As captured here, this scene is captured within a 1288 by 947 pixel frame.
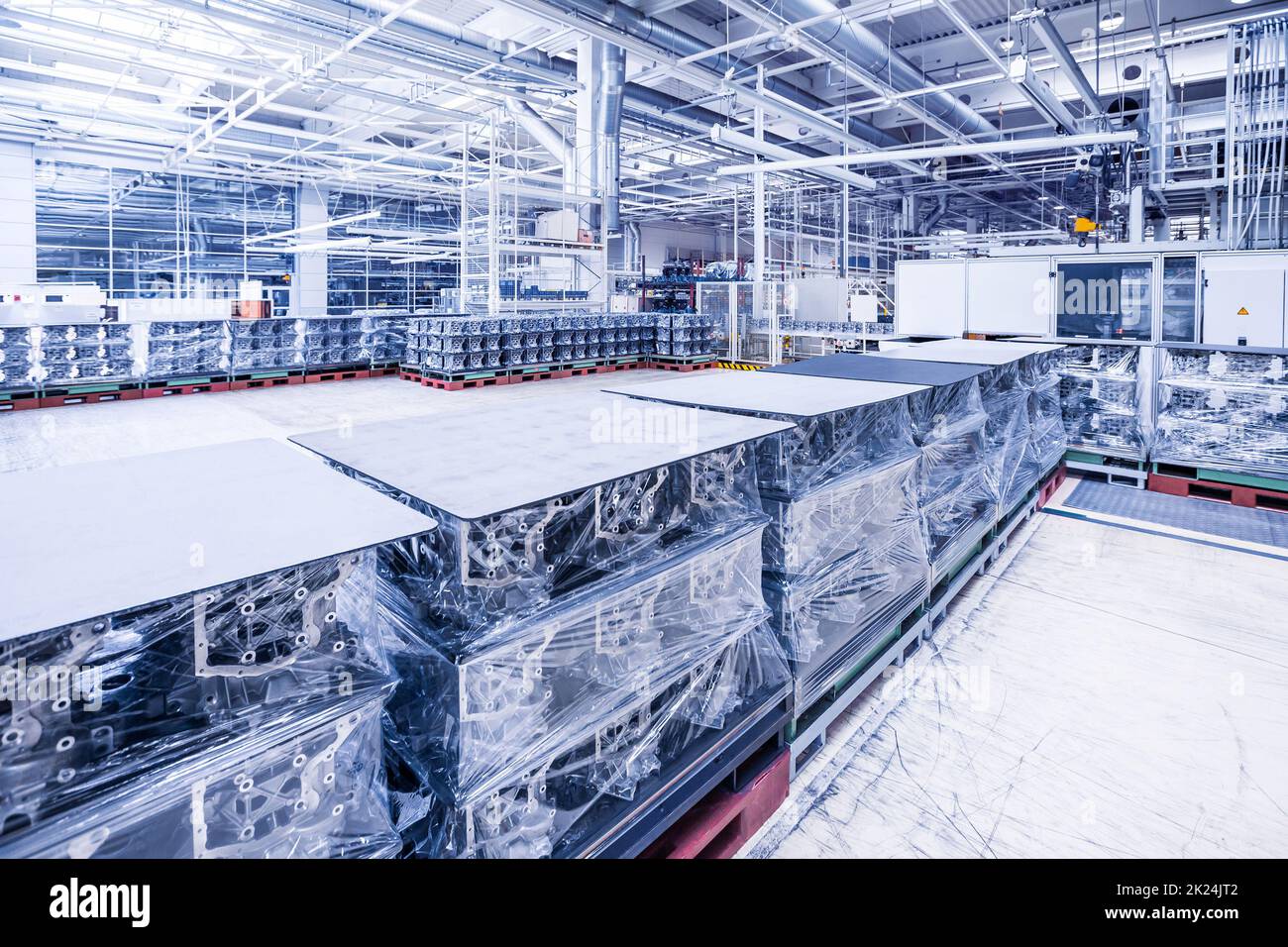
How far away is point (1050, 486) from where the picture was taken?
6.10 metres

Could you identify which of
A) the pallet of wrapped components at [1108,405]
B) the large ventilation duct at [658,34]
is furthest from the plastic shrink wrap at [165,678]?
the large ventilation duct at [658,34]

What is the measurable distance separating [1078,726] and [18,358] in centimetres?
1243

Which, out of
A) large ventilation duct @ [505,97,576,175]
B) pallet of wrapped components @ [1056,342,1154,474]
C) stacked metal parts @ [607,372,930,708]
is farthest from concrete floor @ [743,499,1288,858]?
large ventilation duct @ [505,97,576,175]

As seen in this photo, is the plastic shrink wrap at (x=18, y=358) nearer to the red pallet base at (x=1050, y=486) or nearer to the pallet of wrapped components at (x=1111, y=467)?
the red pallet base at (x=1050, y=486)

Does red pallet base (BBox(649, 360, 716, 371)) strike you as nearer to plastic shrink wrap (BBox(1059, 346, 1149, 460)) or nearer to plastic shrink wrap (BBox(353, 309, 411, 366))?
plastic shrink wrap (BBox(353, 309, 411, 366))

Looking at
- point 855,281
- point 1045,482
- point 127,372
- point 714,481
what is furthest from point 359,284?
point 714,481

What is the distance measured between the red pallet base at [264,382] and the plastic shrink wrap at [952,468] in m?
11.6

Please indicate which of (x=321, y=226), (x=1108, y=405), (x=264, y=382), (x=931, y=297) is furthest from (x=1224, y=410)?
(x=321, y=226)

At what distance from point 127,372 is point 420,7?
6633 millimetres

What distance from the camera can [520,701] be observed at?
5.25 feet

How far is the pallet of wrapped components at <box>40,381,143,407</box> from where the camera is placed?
1049 cm

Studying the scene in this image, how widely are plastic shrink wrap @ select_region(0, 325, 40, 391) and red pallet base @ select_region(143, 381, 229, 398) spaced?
141 cm
